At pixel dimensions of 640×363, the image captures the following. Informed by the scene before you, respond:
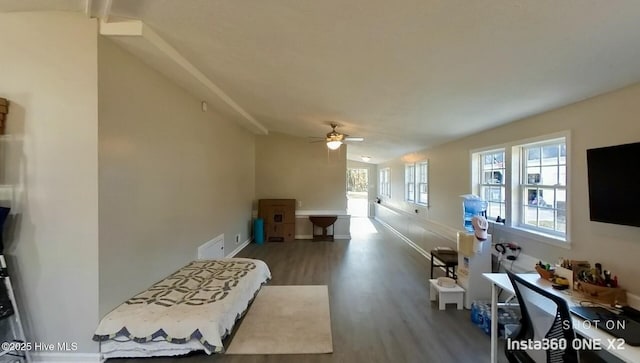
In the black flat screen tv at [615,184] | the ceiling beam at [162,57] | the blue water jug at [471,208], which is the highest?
the ceiling beam at [162,57]

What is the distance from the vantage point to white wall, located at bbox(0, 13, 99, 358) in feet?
7.63

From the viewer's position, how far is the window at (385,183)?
1051 centimetres

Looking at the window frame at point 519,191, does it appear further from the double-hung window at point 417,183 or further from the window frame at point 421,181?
the double-hung window at point 417,183

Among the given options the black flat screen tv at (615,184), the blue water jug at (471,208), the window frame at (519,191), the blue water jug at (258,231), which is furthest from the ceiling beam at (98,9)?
the blue water jug at (258,231)

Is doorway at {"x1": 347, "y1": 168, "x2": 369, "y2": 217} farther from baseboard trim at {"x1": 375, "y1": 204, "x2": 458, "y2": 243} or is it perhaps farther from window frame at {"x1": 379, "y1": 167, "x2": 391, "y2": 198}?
baseboard trim at {"x1": 375, "y1": 204, "x2": 458, "y2": 243}

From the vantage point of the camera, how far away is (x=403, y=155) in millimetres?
8383

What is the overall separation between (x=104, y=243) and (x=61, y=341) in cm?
83

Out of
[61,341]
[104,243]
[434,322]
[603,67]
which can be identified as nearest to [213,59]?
[104,243]

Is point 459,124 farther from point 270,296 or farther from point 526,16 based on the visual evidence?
point 270,296

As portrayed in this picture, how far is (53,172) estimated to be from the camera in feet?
7.68

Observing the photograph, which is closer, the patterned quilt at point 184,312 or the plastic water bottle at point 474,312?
the patterned quilt at point 184,312

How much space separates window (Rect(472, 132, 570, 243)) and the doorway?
8.31m

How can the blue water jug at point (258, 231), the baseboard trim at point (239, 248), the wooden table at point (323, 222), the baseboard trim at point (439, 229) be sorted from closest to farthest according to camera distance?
the baseboard trim at point (439, 229)
the baseboard trim at point (239, 248)
the blue water jug at point (258, 231)
the wooden table at point (323, 222)

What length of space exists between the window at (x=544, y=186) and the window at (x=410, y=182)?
13.4 feet
